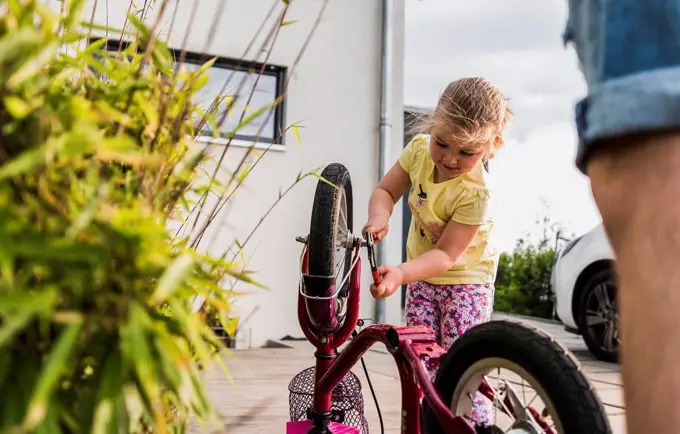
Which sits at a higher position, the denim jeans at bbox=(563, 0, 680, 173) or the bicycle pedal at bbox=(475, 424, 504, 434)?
the denim jeans at bbox=(563, 0, 680, 173)

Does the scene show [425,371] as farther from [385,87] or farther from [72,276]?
[385,87]

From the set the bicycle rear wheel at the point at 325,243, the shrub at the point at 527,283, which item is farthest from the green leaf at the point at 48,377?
the shrub at the point at 527,283

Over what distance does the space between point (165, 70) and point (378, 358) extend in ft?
15.1

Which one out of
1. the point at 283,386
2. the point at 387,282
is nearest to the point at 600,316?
the point at 283,386

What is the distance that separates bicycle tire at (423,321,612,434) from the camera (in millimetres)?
1079

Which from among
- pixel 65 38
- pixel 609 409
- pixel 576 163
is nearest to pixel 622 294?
pixel 576 163

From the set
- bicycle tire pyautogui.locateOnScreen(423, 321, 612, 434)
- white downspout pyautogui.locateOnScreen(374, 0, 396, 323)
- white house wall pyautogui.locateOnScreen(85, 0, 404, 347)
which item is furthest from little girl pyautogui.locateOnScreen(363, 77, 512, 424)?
white downspout pyautogui.locateOnScreen(374, 0, 396, 323)

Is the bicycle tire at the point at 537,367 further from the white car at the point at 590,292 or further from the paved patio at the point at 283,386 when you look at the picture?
the white car at the point at 590,292

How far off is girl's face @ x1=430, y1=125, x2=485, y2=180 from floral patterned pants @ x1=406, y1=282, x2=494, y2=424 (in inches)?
17.6

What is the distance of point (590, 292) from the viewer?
16.6 ft

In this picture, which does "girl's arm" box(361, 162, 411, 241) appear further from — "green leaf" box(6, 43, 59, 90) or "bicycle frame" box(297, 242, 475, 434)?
"green leaf" box(6, 43, 59, 90)

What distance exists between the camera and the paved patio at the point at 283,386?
305 cm

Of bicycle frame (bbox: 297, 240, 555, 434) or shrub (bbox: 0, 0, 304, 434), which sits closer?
shrub (bbox: 0, 0, 304, 434)

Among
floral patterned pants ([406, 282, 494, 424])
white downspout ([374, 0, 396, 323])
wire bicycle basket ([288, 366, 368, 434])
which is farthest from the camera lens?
white downspout ([374, 0, 396, 323])
